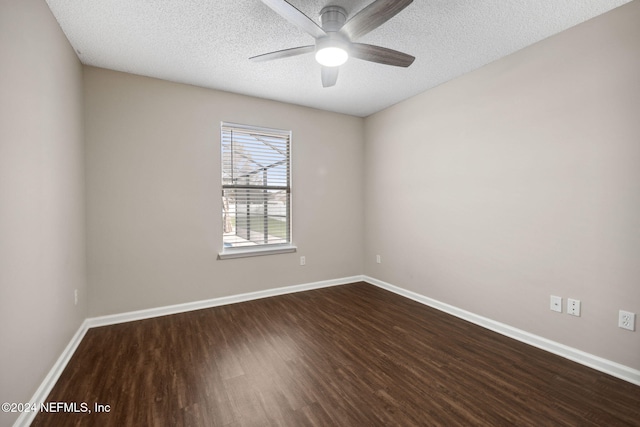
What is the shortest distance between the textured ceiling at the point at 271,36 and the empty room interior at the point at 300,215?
0.08 ft

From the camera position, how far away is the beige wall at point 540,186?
76.5 inches

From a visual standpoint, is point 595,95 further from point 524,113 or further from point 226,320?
point 226,320

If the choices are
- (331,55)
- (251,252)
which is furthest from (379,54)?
(251,252)

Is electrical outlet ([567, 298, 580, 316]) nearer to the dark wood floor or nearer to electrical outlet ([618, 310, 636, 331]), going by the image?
electrical outlet ([618, 310, 636, 331])

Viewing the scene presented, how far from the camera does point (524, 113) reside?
2447 millimetres

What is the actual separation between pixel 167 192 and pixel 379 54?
252 cm

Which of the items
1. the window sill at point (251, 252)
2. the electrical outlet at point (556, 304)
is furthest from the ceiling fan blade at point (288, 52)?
the electrical outlet at point (556, 304)

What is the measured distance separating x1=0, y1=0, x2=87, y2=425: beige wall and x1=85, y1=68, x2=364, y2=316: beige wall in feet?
1.17

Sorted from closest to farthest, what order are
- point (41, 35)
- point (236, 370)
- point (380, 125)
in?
point (41, 35)
point (236, 370)
point (380, 125)

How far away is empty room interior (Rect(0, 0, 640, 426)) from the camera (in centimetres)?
166

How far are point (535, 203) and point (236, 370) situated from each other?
9.01 ft

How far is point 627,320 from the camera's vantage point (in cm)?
192

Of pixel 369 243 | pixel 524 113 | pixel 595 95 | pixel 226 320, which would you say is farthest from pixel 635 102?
pixel 226 320

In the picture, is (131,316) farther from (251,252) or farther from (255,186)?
(255,186)
